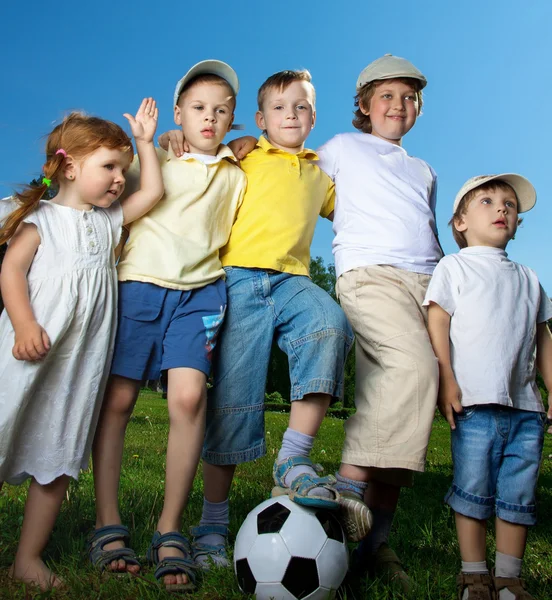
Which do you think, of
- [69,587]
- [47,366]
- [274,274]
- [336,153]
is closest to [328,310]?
[274,274]

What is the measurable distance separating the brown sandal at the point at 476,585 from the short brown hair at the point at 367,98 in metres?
2.45

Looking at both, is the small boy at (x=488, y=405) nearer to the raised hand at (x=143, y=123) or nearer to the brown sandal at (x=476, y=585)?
the brown sandal at (x=476, y=585)

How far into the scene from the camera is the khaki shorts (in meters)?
3.18

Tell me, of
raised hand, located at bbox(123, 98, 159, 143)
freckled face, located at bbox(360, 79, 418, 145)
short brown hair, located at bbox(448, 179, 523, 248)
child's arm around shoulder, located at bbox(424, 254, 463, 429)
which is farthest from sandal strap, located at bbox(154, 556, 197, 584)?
freckled face, located at bbox(360, 79, 418, 145)

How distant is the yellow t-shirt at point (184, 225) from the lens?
3.27 meters

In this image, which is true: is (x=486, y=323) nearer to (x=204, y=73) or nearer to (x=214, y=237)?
(x=214, y=237)

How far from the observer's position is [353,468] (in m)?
3.28

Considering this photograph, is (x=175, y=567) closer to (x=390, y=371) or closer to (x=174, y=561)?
(x=174, y=561)

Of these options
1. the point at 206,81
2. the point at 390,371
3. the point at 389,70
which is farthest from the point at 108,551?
Answer: the point at 389,70

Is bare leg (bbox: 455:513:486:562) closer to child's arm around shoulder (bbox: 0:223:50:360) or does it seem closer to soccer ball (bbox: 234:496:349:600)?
soccer ball (bbox: 234:496:349:600)

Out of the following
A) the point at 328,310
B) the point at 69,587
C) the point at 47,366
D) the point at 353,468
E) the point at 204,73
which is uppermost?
the point at 204,73

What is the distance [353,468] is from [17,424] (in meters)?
1.51

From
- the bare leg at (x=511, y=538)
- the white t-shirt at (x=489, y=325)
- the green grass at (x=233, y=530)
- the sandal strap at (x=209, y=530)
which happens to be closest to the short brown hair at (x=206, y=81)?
the white t-shirt at (x=489, y=325)

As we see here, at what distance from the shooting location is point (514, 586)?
123 inches
